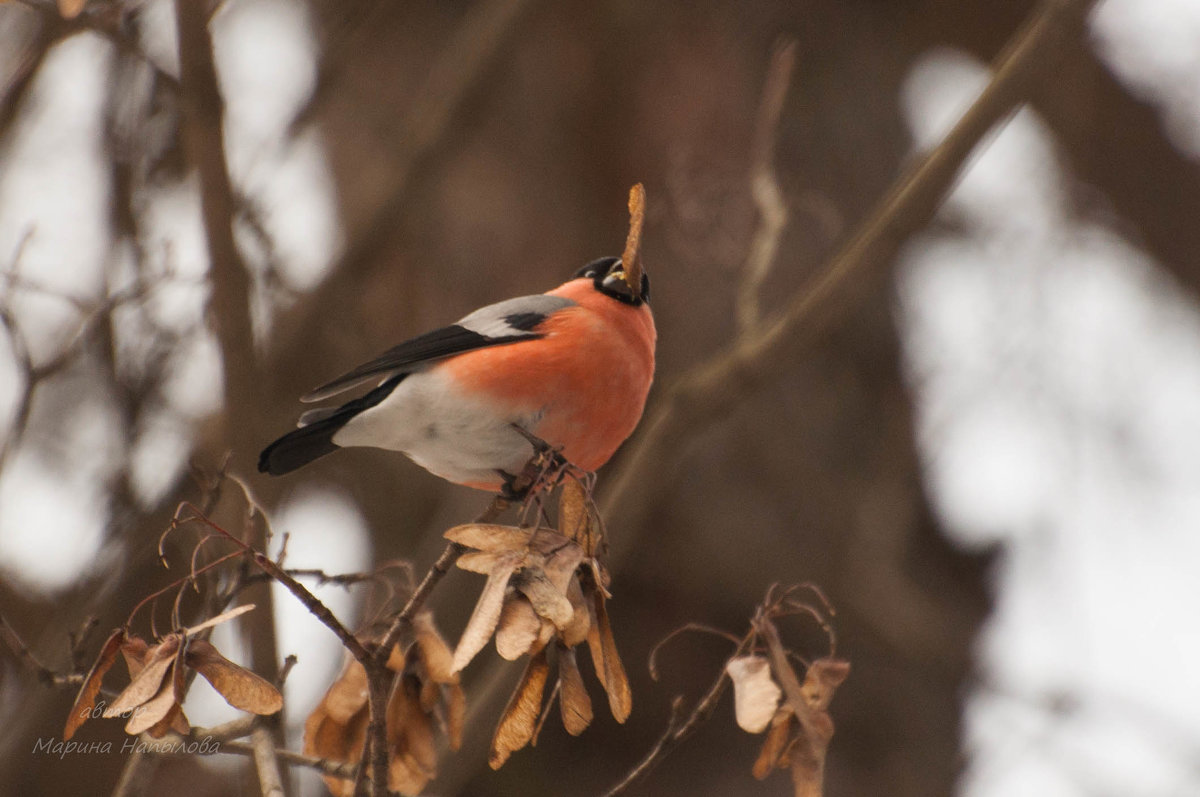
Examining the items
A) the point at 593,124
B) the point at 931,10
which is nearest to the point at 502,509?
the point at 593,124

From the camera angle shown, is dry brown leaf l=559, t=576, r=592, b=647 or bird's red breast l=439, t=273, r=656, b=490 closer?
dry brown leaf l=559, t=576, r=592, b=647

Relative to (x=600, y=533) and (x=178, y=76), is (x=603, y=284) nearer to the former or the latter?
(x=178, y=76)

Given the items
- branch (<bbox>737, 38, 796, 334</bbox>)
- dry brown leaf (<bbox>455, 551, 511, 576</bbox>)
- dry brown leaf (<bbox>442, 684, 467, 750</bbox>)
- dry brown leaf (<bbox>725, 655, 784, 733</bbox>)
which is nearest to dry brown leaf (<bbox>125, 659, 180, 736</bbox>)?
dry brown leaf (<bbox>455, 551, 511, 576</bbox>)

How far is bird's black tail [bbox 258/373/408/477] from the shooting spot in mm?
2270

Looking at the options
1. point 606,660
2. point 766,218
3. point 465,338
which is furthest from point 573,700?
point 766,218

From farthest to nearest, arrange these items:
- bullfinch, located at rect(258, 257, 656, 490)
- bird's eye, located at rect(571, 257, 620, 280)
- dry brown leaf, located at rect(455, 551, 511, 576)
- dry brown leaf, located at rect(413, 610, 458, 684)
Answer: bird's eye, located at rect(571, 257, 620, 280), bullfinch, located at rect(258, 257, 656, 490), dry brown leaf, located at rect(413, 610, 458, 684), dry brown leaf, located at rect(455, 551, 511, 576)

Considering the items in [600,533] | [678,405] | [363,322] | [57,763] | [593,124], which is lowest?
[57,763]

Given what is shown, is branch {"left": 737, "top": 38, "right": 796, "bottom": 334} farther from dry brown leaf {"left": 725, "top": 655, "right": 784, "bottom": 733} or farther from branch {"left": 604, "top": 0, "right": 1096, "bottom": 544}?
dry brown leaf {"left": 725, "top": 655, "right": 784, "bottom": 733}

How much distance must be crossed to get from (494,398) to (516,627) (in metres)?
0.89

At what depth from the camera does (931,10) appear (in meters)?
4.59

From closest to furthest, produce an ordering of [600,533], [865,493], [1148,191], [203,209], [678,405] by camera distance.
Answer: [600,533] → [203,209] → [678,405] → [865,493] → [1148,191]

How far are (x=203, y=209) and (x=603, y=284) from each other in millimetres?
927

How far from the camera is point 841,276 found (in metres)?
2.49

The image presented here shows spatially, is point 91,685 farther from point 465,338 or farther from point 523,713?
point 465,338
